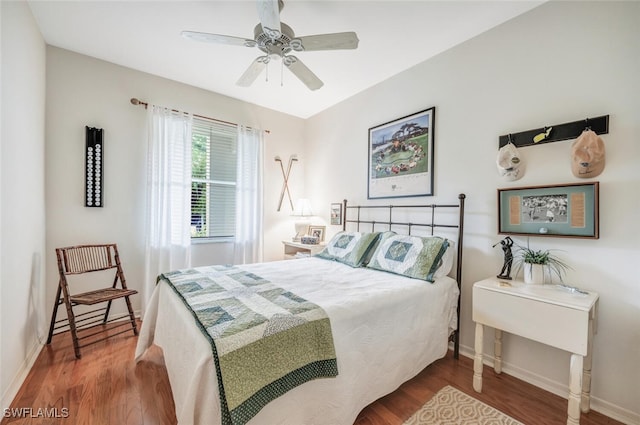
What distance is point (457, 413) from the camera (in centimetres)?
154

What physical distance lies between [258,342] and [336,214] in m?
2.56

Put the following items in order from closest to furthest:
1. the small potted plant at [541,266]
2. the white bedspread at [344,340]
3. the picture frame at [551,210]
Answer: the white bedspread at [344,340] < the picture frame at [551,210] < the small potted plant at [541,266]

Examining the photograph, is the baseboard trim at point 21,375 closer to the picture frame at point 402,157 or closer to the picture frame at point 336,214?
the picture frame at point 336,214

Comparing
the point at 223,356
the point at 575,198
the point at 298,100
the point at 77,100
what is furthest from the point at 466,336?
the point at 77,100

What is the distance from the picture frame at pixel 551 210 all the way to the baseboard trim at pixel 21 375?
10.8ft

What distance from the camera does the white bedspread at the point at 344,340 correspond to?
1100 mm

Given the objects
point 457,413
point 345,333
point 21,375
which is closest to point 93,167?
point 21,375

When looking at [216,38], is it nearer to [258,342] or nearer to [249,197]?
[258,342]

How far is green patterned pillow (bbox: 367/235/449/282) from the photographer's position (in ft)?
6.56

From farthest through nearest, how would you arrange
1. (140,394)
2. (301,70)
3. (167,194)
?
(167,194)
(301,70)
(140,394)

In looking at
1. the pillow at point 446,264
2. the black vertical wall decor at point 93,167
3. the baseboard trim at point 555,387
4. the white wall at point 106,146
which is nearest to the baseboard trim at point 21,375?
the white wall at point 106,146

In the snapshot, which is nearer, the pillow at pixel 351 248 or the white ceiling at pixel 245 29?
the white ceiling at pixel 245 29

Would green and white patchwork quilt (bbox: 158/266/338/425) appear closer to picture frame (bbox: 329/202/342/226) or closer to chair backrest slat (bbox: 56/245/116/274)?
chair backrest slat (bbox: 56/245/116/274)

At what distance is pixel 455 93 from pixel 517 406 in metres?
2.31
